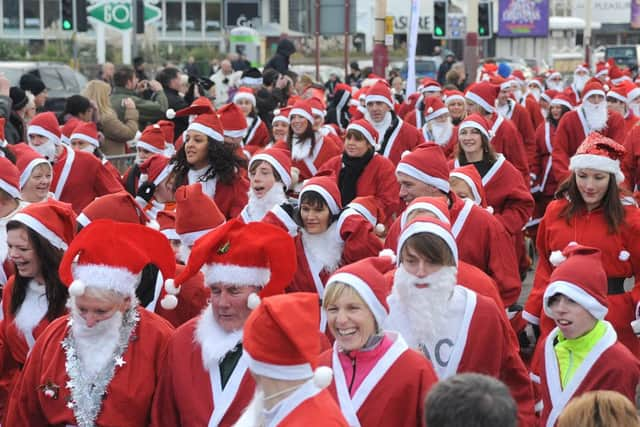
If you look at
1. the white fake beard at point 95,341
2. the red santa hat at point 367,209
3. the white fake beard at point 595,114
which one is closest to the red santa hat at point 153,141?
the red santa hat at point 367,209

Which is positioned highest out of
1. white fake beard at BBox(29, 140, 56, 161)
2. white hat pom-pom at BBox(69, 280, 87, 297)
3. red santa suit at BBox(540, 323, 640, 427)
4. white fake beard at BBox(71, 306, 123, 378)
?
white fake beard at BBox(29, 140, 56, 161)

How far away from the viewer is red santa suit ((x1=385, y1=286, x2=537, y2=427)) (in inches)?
Result: 227

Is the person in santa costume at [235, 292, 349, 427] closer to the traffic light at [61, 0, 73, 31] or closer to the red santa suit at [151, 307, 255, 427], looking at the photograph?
the red santa suit at [151, 307, 255, 427]

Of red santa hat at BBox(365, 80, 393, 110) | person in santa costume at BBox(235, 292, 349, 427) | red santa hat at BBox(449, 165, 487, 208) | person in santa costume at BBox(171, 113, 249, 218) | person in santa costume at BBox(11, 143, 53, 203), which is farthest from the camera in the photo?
red santa hat at BBox(365, 80, 393, 110)

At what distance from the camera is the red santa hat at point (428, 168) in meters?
7.92

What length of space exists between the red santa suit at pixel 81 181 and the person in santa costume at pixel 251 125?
15.6 ft

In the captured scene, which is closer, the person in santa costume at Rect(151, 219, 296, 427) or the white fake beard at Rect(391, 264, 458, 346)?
the person in santa costume at Rect(151, 219, 296, 427)

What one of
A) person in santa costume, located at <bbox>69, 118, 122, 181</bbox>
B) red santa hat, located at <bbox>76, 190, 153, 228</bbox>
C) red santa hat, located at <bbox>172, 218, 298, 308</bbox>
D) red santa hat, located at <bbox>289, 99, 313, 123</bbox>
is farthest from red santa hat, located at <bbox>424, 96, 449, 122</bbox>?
red santa hat, located at <bbox>172, 218, 298, 308</bbox>

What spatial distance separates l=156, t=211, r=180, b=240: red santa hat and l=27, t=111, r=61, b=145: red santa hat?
2884 millimetres

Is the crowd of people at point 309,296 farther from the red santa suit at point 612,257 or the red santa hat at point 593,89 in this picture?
the red santa hat at point 593,89

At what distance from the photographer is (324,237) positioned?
8.00 metres

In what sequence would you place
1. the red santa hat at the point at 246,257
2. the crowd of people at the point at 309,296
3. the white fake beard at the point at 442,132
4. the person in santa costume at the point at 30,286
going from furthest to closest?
the white fake beard at the point at 442,132
the person in santa costume at the point at 30,286
the red santa hat at the point at 246,257
the crowd of people at the point at 309,296

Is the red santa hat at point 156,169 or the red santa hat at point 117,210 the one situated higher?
the red santa hat at point 117,210

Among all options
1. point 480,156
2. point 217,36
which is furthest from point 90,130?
point 217,36
